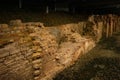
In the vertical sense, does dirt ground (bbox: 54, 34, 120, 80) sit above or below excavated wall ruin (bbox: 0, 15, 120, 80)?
below

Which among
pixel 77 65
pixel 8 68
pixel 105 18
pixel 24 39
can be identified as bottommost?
pixel 77 65

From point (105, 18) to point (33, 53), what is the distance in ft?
44.0

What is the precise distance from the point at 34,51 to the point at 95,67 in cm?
395

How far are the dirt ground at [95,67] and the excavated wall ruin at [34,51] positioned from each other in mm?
423

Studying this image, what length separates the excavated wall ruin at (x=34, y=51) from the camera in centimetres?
626

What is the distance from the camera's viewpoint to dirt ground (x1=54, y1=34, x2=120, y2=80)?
848cm

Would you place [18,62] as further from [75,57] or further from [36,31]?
[75,57]

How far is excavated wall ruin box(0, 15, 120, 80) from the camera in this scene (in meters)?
6.26

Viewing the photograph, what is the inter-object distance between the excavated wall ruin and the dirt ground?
1.39 ft

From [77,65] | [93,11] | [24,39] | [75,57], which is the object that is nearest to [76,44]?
[75,57]

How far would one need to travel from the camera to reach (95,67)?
31.8ft

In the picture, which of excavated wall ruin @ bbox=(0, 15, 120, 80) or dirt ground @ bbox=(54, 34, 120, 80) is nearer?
excavated wall ruin @ bbox=(0, 15, 120, 80)

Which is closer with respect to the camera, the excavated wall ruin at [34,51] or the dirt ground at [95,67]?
the excavated wall ruin at [34,51]

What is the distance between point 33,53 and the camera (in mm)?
7465
